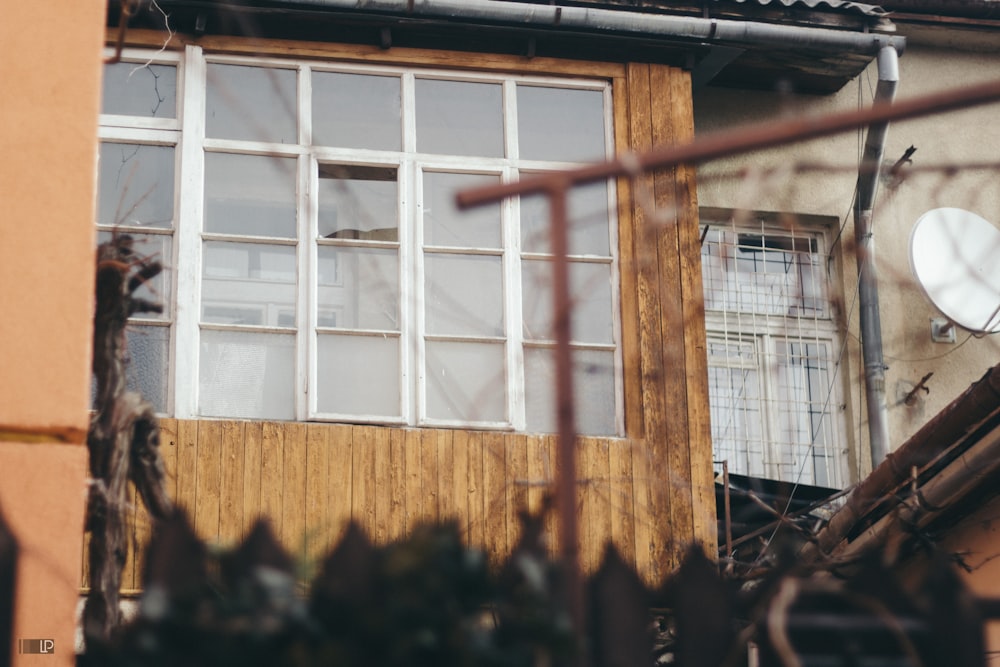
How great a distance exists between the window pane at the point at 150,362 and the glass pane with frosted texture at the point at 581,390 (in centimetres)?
178

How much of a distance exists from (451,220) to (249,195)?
3.41 feet

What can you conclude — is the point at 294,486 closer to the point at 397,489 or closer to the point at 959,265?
the point at 397,489

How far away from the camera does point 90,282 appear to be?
12.9 ft

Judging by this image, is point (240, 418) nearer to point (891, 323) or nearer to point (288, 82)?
point (288, 82)

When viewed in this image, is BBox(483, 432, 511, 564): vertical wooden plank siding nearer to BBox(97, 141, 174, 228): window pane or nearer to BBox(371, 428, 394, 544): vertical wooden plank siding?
BBox(371, 428, 394, 544): vertical wooden plank siding

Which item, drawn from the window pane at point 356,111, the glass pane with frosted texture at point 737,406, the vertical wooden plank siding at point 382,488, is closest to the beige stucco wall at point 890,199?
the glass pane with frosted texture at point 737,406

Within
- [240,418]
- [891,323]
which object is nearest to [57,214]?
[240,418]

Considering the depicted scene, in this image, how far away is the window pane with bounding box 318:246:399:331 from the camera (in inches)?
275

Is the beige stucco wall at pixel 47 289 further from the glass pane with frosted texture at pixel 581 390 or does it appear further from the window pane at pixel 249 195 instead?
the glass pane with frosted texture at pixel 581 390

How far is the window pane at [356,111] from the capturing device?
7.27 m

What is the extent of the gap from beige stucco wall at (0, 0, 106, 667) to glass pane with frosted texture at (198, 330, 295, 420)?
109 inches

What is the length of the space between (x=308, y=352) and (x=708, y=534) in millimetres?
2164

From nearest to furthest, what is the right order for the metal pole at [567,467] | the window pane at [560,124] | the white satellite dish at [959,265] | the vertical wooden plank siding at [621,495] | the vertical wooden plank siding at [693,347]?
the metal pole at [567,467] < the vertical wooden plank siding at [621,495] < the vertical wooden plank siding at [693,347] < the window pane at [560,124] < the white satellite dish at [959,265]

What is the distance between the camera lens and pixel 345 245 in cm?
711
